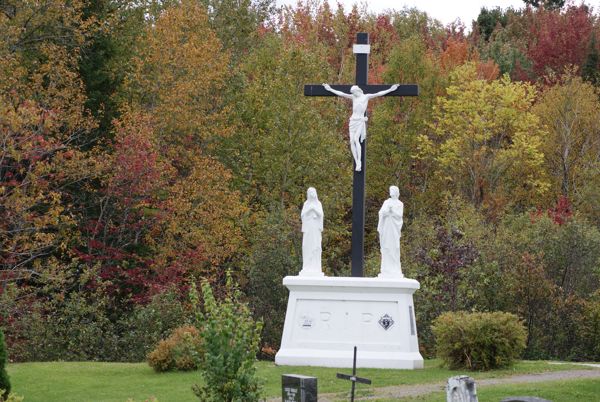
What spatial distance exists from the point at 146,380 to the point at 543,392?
7.51 metres

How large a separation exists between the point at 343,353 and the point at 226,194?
55.1 feet

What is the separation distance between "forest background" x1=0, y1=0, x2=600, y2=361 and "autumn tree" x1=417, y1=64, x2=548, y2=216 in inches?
4.3

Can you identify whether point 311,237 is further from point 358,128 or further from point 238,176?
point 238,176

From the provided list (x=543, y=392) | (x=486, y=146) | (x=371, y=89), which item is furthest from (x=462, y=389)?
(x=486, y=146)

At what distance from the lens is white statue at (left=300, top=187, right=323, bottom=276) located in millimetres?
23344

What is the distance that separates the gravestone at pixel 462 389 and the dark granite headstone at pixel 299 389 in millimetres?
1857

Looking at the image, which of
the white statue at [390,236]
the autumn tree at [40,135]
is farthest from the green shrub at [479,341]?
the autumn tree at [40,135]

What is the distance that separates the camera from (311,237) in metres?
23.4

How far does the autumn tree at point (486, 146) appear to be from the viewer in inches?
1893

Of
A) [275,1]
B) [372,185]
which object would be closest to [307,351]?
[372,185]

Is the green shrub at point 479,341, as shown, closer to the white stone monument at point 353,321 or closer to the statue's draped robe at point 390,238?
the white stone monument at point 353,321

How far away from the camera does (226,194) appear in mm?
38719

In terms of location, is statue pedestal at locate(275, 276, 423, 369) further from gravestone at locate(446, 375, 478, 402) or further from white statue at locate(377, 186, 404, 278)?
gravestone at locate(446, 375, 478, 402)

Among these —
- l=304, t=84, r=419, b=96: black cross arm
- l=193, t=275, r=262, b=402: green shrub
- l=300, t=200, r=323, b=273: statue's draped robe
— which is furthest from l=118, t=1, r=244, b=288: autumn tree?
l=193, t=275, r=262, b=402: green shrub
